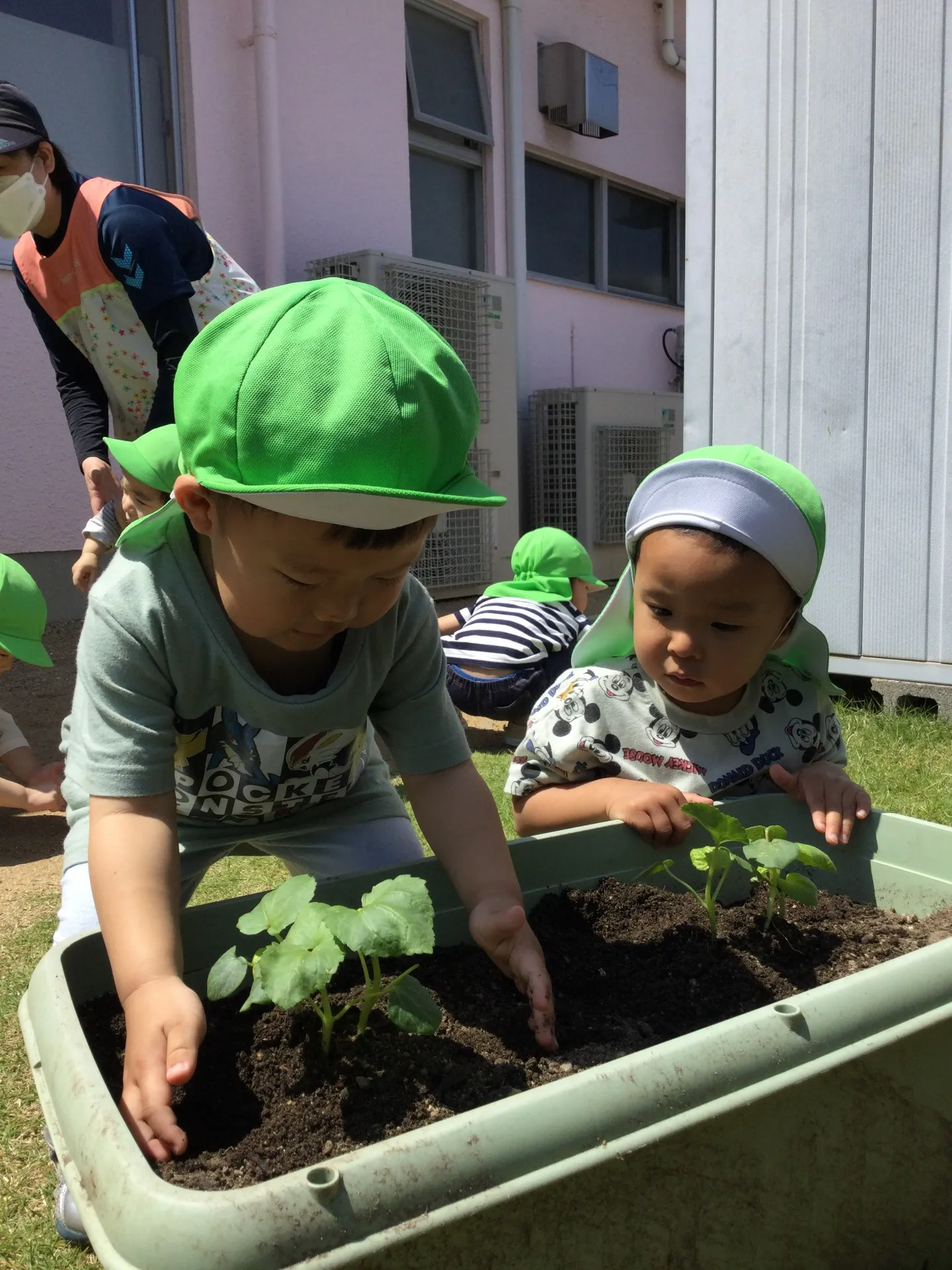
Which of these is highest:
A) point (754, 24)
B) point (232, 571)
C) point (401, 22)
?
point (401, 22)

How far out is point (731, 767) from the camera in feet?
5.47

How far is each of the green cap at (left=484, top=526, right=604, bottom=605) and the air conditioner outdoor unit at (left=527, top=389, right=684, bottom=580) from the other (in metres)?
3.01

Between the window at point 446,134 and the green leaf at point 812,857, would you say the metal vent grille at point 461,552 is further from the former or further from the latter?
the green leaf at point 812,857

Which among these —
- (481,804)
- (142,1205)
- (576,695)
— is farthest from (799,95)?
(142,1205)

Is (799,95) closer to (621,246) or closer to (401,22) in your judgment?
(401,22)

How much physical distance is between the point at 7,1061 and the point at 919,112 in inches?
132

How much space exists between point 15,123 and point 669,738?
193 centimetres

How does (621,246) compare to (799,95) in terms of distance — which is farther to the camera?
(621,246)

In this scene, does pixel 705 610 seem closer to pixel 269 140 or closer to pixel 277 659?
pixel 277 659

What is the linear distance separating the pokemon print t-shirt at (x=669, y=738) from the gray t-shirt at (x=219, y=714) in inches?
11.3

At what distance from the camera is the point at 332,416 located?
2.95 ft

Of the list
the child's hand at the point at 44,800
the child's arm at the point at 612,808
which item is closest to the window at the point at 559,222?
the child's hand at the point at 44,800


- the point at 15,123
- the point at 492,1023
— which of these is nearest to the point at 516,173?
the point at 15,123

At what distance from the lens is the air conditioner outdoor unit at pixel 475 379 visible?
18.0 feet
